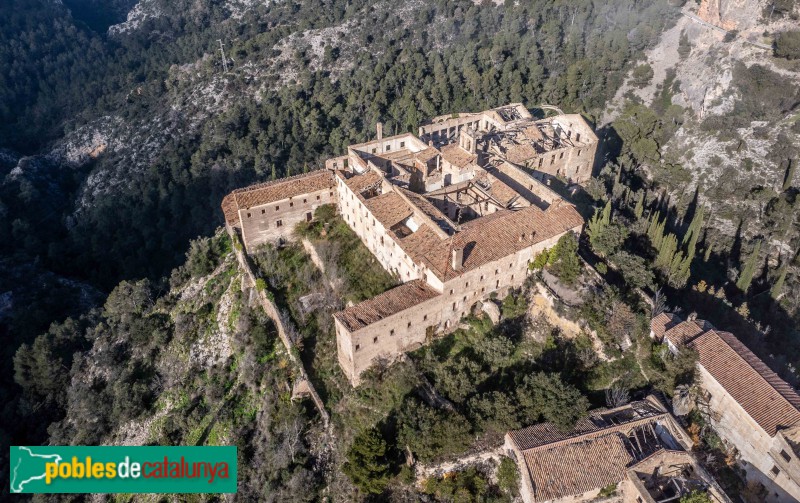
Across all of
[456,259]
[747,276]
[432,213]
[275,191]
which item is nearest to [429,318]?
[456,259]

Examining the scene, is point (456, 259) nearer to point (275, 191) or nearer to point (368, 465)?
point (368, 465)

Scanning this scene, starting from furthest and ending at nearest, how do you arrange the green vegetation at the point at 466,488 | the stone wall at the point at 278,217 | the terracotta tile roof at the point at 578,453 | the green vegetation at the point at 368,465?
the stone wall at the point at 278,217 → the green vegetation at the point at 368,465 → the green vegetation at the point at 466,488 → the terracotta tile roof at the point at 578,453

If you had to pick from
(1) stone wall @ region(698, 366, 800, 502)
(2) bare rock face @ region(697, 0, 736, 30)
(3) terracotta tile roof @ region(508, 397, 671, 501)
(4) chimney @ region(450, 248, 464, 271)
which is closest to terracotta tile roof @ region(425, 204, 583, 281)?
(4) chimney @ region(450, 248, 464, 271)

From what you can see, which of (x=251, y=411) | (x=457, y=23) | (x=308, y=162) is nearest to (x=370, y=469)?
(x=251, y=411)

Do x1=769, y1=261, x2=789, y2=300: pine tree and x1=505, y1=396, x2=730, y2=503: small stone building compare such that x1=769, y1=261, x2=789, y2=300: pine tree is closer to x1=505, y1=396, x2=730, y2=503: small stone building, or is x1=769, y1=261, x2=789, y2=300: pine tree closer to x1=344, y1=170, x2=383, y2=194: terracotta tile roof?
x1=505, y1=396, x2=730, y2=503: small stone building

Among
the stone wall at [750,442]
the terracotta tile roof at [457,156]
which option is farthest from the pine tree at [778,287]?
the terracotta tile roof at [457,156]

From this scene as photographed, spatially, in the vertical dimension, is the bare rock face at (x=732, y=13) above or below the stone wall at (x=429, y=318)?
above

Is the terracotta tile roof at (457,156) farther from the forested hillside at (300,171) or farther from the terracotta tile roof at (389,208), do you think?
the forested hillside at (300,171)
